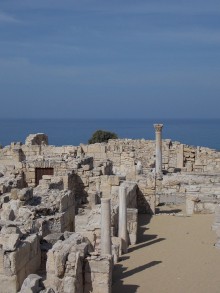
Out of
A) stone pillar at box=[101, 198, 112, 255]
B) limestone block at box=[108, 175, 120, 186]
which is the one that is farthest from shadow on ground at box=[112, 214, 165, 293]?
limestone block at box=[108, 175, 120, 186]

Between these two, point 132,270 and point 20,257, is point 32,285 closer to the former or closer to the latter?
point 20,257

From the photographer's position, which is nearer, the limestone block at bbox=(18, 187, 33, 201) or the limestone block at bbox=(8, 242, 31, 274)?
the limestone block at bbox=(8, 242, 31, 274)

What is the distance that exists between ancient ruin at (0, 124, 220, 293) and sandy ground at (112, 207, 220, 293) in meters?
0.45

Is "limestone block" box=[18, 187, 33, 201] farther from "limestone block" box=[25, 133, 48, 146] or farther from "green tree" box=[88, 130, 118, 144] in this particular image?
"green tree" box=[88, 130, 118, 144]

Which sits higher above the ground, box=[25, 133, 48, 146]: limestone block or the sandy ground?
box=[25, 133, 48, 146]: limestone block

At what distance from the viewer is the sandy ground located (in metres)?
10.3

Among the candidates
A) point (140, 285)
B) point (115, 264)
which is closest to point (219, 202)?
point (115, 264)

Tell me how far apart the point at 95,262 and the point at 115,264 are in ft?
10.2

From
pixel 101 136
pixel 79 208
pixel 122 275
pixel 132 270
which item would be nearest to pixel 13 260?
pixel 122 275

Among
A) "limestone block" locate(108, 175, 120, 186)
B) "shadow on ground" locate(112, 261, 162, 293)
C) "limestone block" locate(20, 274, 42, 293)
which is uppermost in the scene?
"limestone block" locate(108, 175, 120, 186)

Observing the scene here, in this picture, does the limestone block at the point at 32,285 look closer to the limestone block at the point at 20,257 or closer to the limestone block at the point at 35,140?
the limestone block at the point at 20,257

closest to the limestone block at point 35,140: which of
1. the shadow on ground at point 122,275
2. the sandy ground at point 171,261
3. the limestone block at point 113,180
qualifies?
the limestone block at point 113,180

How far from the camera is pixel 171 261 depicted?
473 inches

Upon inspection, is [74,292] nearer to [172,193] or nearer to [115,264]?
[115,264]
